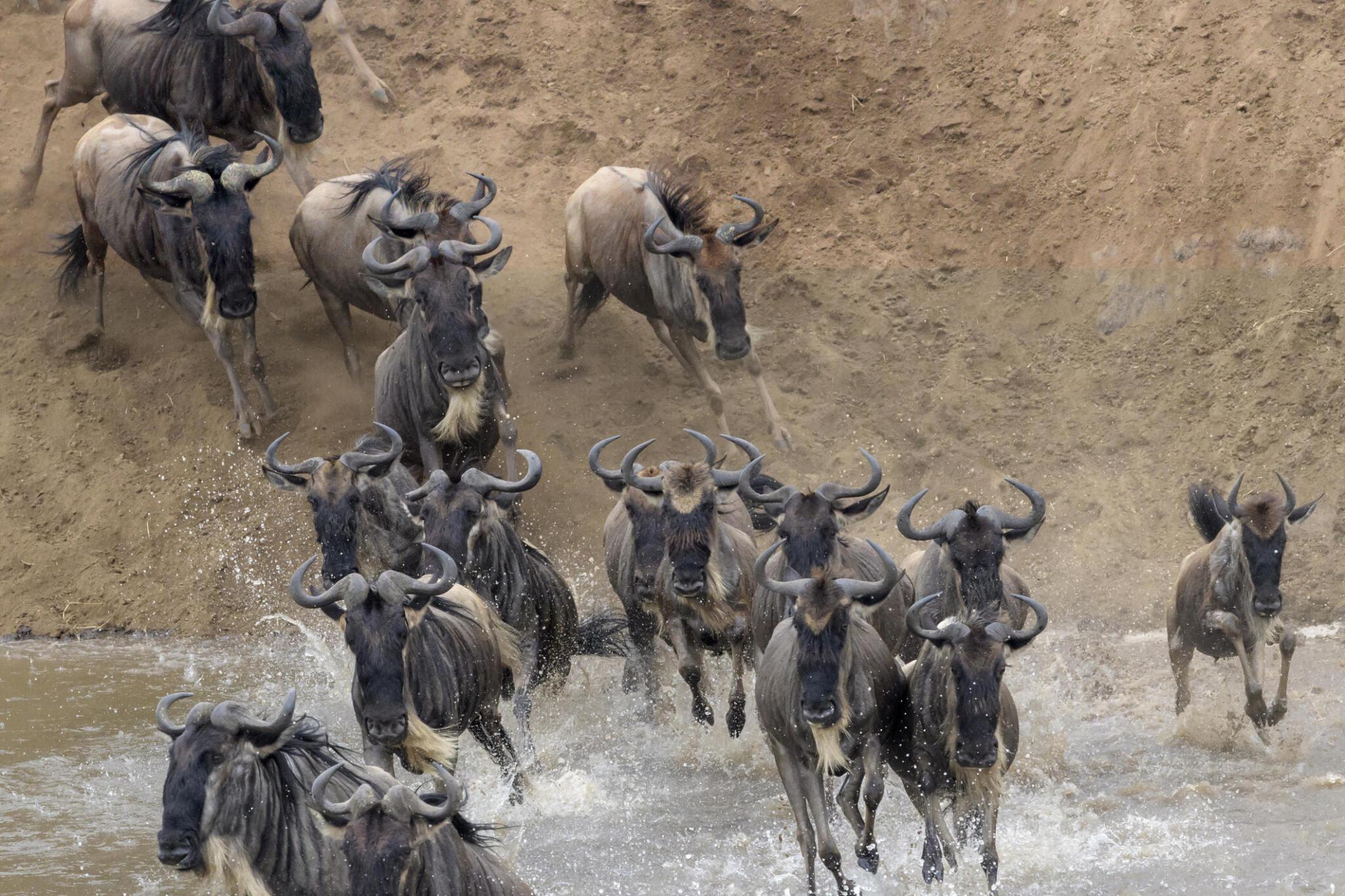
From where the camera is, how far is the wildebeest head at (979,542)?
849 centimetres

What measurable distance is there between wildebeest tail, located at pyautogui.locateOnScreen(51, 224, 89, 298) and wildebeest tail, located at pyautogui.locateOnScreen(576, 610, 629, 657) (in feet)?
21.1

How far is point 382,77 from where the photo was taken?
16.5 meters

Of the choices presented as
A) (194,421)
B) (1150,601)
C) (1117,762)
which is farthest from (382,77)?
(1117,762)

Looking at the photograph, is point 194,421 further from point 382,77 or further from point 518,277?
point 382,77

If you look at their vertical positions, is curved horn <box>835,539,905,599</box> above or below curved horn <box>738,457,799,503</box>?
above

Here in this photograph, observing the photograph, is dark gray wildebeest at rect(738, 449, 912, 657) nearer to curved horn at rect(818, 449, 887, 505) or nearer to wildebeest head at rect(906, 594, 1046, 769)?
curved horn at rect(818, 449, 887, 505)

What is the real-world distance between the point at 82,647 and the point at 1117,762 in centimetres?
758

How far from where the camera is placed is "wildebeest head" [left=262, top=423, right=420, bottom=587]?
Result: 9500 millimetres

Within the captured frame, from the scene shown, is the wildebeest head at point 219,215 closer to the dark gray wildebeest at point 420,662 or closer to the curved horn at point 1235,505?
the dark gray wildebeest at point 420,662

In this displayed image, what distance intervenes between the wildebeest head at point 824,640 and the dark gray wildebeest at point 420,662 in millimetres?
1739

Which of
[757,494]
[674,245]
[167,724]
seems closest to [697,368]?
[674,245]

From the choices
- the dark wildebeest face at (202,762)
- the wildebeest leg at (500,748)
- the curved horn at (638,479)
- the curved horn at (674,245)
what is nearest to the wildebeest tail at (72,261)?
the curved horn at (674,245)

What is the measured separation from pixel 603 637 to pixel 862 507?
2.25m

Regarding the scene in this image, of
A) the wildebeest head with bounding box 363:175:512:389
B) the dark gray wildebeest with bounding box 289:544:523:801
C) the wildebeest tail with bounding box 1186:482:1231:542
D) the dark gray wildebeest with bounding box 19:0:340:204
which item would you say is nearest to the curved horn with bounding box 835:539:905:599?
the dark gray wildebeest with bounding box 289:544:523:801
